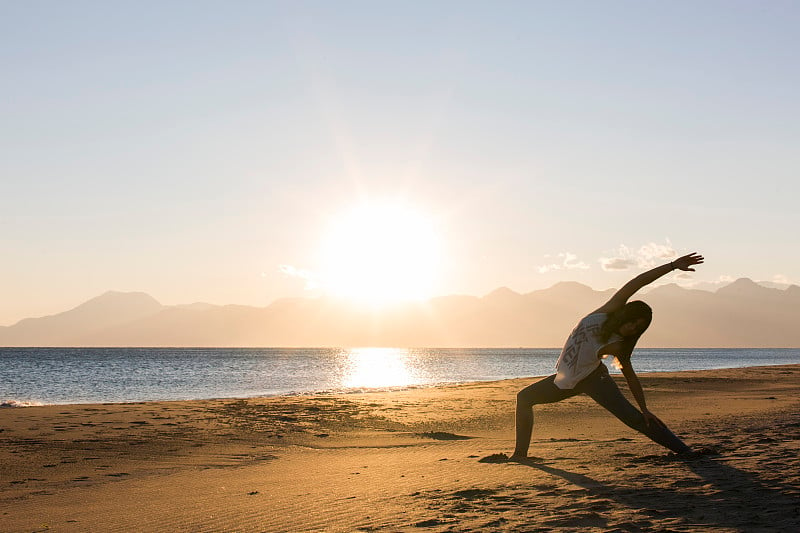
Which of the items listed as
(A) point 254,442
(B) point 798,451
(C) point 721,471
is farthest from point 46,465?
(B) point 798,451

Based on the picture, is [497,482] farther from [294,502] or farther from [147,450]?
[147,450]

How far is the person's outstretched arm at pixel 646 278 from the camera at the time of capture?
25.3ft

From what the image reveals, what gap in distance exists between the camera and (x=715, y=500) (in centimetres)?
602

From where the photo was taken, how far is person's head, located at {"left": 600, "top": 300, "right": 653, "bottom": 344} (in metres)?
7.60

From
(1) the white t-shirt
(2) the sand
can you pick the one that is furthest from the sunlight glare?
(1) the white t-shirt

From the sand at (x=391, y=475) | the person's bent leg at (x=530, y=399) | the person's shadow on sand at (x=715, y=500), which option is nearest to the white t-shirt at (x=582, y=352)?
the person's bent leg at (x=530, y=399)

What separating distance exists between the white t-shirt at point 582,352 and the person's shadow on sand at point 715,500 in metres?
1.11

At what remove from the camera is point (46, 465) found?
11359 mm

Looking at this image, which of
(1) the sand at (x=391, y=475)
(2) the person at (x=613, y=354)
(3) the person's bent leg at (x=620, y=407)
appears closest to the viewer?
(1) the sand at (x=391, y=475)

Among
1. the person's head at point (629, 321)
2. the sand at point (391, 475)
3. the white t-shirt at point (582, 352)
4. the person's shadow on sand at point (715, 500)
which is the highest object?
the person's head at point (629, 321)

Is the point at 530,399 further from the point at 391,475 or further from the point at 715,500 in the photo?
the point at 715,500

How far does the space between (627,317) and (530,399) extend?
63.3 inches

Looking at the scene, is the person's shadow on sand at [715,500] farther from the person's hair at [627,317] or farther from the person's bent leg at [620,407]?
the person's hair at [627,317]

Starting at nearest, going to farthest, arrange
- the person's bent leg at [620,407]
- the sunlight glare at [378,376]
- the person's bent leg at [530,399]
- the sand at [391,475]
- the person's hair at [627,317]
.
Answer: the sand at [391,475]
the person's hair at [627,317]
the person's bent leg at [620,407]
the person's bent leg at [530,399]
the sunlight glare at [378,376]
